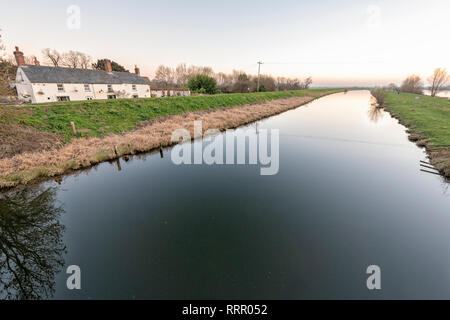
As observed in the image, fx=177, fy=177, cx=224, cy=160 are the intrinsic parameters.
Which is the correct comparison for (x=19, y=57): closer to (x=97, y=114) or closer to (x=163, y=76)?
(x=97, y=114)

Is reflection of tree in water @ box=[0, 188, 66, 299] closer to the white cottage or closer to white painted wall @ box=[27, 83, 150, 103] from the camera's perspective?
white painted wall @ box=[27, 83, 150, 103]

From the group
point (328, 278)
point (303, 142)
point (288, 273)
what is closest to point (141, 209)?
point (288, 273)

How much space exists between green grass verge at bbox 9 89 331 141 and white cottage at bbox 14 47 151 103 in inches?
515

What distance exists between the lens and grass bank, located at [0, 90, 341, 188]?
8656 mm

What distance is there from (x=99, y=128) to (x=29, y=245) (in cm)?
1184

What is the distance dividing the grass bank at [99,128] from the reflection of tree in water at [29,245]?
208 cm

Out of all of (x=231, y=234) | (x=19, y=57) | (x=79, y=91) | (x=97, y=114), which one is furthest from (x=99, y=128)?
(x=19, y=57)

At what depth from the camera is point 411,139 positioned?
13.8 meters

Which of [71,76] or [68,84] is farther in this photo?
[71,76]

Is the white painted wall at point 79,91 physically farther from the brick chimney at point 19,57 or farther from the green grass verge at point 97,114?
the green grass verge at point 97,114

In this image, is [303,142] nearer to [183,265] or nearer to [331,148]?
[331,148]

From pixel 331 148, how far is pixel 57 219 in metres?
14.9

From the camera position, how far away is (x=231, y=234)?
17.0 ft

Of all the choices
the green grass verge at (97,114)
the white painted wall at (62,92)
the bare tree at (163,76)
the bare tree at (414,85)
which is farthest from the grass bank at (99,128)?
the bare tree at (414,85)
